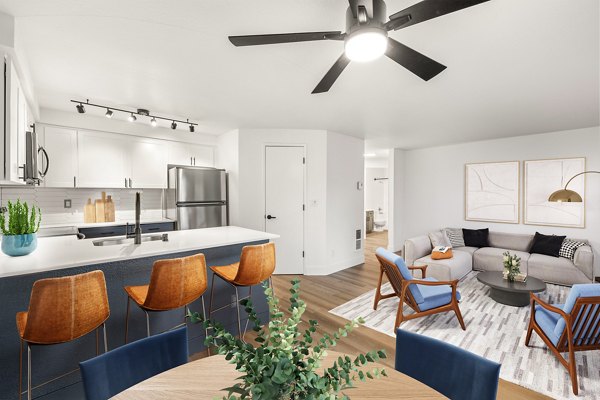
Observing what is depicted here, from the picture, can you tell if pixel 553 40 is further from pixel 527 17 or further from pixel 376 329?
pixel 376 329

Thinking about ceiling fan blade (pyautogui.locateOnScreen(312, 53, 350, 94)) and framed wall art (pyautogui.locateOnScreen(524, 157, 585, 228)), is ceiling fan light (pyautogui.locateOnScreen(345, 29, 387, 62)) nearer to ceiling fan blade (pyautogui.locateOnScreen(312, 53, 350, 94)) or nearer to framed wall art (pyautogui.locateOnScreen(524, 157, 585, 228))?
ceiling fan blade (pyautogui.locateOnScreen(312, 53, 350, 94))

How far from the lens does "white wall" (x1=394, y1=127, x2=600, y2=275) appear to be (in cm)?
458

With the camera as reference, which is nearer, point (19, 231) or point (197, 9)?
point (197, 9)

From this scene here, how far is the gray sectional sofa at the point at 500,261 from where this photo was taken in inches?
161

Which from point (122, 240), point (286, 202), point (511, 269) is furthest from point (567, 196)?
point (122, 240)

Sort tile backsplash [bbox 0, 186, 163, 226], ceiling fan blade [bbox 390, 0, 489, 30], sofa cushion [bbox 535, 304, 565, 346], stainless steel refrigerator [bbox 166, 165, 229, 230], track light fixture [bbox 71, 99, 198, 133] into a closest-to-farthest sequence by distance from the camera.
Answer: ceiling fan blade [bbox 390, 0, 489, 30] < sofa cushion [bbox 535, 304, 565, 346] < track light fixture [bbox 71, 99, 198, 133] < tile backsplash [bbox 0, 186, 163, 226] < stainless steel refrigerator [bbox 166, 165, 229, 230]

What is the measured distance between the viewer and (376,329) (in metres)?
3.01

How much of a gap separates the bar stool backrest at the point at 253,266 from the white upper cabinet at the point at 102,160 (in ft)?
10.2

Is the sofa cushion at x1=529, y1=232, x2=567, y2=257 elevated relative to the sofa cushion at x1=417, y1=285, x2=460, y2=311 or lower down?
elevated

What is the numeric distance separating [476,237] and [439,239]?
2.75ft

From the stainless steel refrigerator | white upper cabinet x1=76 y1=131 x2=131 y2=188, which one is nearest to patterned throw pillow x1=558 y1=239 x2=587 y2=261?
the stainless steel refrigerator

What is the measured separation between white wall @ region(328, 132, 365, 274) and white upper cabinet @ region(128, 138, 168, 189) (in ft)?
9.26

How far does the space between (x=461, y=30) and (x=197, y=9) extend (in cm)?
173

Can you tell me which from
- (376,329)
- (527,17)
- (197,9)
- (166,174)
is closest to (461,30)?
(527,17)
